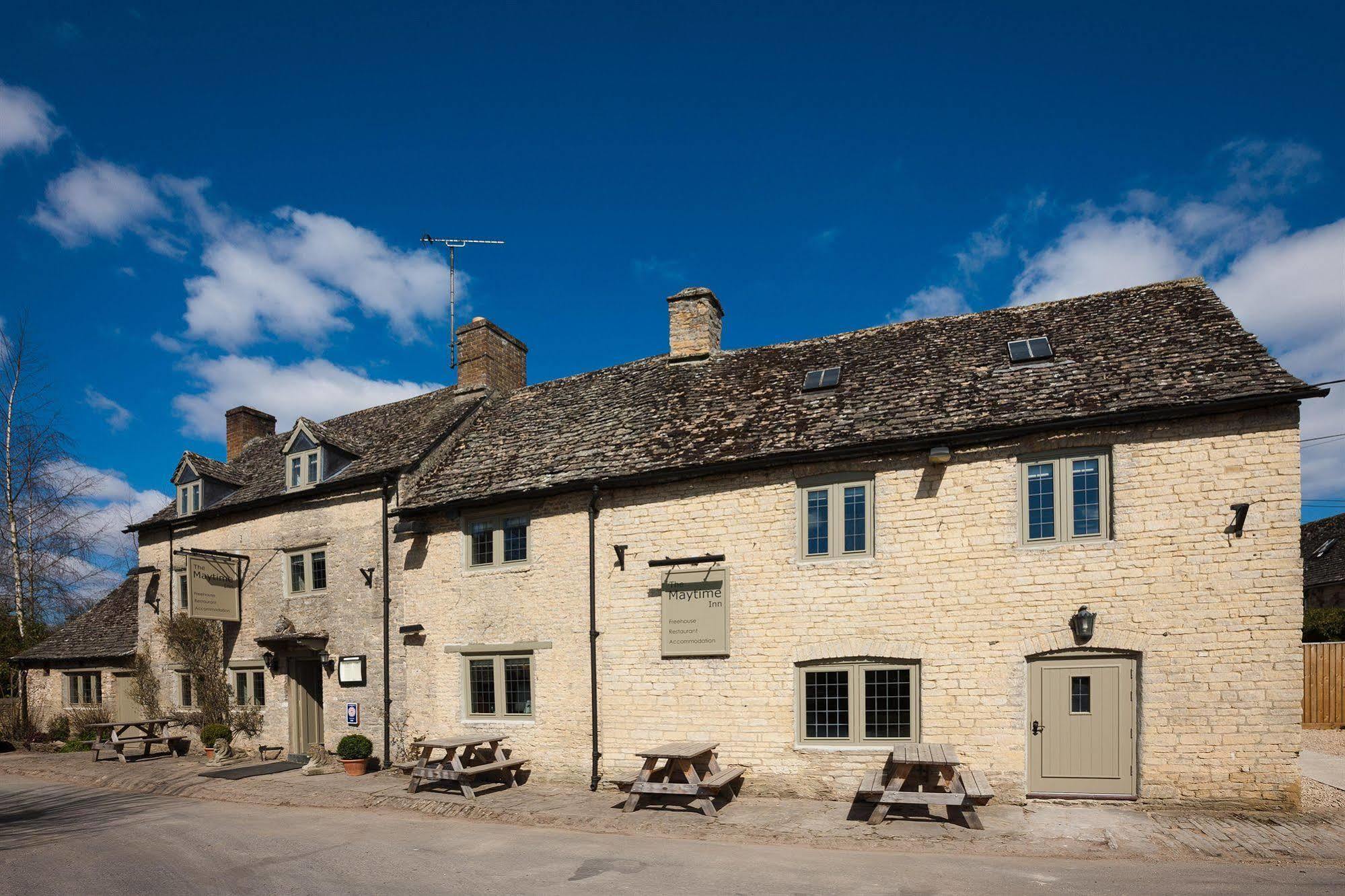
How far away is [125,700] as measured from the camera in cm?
2197

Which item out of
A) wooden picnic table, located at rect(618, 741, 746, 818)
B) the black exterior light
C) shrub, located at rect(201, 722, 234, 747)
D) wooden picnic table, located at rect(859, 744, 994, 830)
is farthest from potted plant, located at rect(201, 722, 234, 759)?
the black exterior light

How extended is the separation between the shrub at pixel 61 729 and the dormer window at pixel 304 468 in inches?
452

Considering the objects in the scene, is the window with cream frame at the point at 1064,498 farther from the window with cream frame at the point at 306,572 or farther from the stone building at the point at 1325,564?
the stone building at the point at 1325,564

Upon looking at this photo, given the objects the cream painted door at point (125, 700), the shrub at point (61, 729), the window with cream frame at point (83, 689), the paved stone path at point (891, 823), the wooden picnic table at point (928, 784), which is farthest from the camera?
the shrub at point (61, 729)

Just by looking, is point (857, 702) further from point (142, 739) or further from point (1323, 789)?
point (142, 739)

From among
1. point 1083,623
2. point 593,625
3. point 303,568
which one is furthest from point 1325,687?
point 303,568

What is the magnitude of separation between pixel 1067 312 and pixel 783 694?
886 centimetres

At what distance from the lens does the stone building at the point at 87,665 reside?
22141mm

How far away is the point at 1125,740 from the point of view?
11094 millimetres

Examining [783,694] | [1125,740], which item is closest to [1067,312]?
[1125,740]

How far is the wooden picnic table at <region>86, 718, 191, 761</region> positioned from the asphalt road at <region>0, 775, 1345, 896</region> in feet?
25.5

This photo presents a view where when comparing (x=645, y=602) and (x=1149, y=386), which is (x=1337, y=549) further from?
(x=645, y=602)

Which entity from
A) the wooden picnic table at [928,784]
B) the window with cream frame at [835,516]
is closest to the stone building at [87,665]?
the window with cream frame at [835,516]

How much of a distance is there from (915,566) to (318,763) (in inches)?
517
